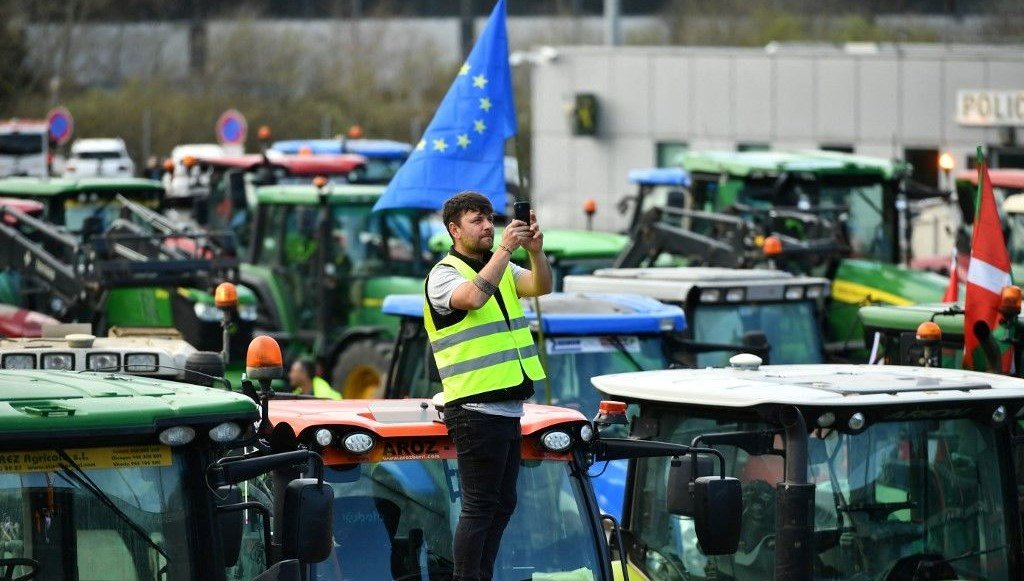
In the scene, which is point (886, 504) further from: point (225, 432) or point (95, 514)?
point (95, 514)

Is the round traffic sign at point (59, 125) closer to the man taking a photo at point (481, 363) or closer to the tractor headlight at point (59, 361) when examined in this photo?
the tractor headlight at point (59, 361)

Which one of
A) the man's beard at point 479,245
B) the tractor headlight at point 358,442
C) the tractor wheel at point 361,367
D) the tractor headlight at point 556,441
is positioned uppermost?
the man's beard at point 479,245

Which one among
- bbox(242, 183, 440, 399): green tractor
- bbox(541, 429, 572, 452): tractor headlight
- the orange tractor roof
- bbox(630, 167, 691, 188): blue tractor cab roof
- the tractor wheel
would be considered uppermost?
the orange tractor roof

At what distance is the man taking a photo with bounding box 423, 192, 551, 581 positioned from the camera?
20.1 ft

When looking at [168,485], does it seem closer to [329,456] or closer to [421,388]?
[329,456]

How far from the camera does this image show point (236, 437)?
17.4ft

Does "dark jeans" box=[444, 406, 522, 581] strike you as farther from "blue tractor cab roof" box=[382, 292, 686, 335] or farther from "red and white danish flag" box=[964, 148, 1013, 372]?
"blue tractor cab roof" box=[382, 292, 686, 335]

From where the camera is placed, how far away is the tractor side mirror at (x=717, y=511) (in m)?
6.13

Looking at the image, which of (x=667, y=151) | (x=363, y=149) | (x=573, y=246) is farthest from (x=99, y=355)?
(x=667, y=151)

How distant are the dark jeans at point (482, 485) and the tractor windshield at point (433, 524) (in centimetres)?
16

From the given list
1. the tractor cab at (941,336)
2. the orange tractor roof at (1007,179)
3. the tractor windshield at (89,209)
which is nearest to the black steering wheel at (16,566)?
the tractor cab at (941,336)

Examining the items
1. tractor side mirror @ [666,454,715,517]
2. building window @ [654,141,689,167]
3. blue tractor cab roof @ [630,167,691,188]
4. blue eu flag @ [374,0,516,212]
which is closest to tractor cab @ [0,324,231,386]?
blue eu flag @ [374,0,516,212]

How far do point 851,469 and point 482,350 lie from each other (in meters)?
1.45

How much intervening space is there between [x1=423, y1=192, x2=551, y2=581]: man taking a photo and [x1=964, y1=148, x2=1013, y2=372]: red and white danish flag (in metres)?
3.76
